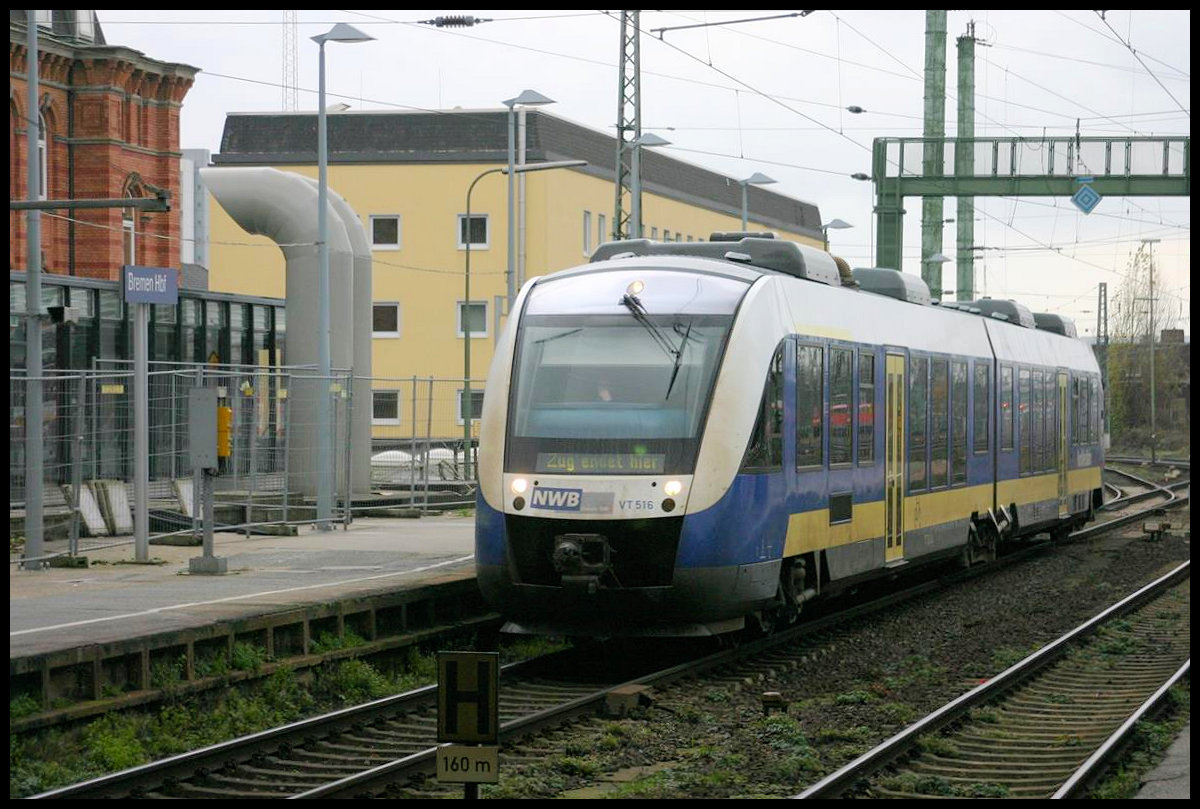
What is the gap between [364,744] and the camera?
1105cm

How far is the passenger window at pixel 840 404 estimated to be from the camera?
1545 cm

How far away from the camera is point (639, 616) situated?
13.1 meters

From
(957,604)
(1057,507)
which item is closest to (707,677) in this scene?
(957,604)

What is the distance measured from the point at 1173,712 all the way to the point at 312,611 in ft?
20.3

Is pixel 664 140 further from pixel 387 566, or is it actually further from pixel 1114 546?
pixel 387 566

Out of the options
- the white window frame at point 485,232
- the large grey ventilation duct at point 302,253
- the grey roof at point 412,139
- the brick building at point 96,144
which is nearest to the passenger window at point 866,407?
the large grey ventilation duct at point 302,253

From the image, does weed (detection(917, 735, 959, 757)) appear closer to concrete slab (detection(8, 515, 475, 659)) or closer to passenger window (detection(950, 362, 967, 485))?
concrete slab (detection(8, 515, 475, 659))

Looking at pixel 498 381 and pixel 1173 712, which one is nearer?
pixel 1173 712

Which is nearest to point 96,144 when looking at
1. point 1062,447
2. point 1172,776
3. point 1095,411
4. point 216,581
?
point 1095,411

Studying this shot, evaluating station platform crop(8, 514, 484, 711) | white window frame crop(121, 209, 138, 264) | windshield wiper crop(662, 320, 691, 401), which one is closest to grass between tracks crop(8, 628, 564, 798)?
station platform crop(8, 514, 484, 711)

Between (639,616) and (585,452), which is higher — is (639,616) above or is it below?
below

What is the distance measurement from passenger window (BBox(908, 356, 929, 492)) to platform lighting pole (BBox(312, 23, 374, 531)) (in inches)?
325

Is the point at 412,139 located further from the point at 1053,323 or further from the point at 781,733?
the point at 781,733

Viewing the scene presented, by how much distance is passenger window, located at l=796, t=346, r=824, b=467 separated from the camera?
47.6ft
